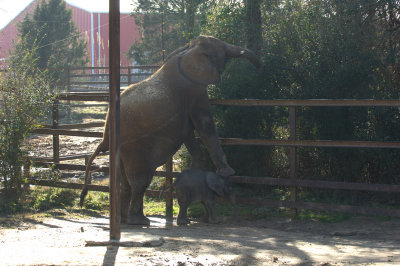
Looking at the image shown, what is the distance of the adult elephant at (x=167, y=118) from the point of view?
6.66 metres

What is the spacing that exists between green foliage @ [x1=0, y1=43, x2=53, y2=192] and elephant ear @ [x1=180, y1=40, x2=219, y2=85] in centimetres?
242

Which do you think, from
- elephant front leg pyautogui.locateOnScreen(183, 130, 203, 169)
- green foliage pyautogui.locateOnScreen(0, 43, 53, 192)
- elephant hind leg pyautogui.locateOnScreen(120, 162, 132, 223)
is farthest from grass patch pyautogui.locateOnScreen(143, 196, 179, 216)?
green foliage pyautogui.locateOnScreen(0, 43, 53, 192)

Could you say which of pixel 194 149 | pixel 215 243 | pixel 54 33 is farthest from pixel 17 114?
pixel 54 33

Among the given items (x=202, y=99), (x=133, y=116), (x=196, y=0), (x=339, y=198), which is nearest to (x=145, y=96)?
(x=133, y=116)

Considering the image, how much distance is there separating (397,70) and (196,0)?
14.6 ft

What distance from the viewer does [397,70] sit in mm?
7590

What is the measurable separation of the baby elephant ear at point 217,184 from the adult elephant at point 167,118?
215 millimetres

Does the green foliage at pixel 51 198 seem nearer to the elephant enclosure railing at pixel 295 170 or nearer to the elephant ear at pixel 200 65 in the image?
the elephant enclosure railing at pixel 295 170

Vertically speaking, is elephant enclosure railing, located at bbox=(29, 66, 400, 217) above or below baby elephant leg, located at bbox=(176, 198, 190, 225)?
above

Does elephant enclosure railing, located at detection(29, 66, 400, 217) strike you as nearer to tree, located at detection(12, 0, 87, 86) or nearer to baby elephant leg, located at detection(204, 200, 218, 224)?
baby elephant leg, located at detection(204, 200, 218, 224)

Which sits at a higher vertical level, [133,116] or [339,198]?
[133,116]

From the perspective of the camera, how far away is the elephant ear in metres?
7.09

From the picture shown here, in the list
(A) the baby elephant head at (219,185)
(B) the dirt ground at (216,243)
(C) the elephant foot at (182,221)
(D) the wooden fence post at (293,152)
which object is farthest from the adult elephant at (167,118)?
(D) the wooden fence post at (293,152)

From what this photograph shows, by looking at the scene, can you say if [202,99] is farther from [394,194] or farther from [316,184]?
[394,194]
